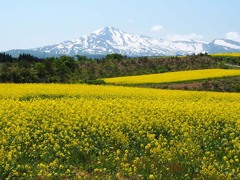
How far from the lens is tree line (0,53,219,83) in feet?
210

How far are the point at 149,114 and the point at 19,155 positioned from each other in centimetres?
799

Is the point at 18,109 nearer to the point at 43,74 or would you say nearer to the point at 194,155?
the point at 194,155

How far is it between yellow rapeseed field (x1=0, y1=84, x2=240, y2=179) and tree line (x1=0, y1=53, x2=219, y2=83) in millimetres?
41932

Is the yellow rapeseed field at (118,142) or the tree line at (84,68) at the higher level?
the tree line at (84,68)

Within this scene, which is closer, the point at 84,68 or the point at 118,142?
the point at 118,142

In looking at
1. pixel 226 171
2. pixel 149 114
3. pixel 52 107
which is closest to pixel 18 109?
pixel 52 107

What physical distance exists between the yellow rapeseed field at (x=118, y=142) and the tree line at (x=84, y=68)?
4193cm

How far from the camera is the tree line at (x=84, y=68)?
6391 cm

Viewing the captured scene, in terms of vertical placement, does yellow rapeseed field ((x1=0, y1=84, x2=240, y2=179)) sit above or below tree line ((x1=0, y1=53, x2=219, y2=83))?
below

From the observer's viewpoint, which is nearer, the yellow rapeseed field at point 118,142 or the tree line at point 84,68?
the yellow rapeseed field at point 118,142

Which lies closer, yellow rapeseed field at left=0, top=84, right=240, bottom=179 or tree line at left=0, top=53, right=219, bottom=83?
yellow rapeseed field at left=0, top=84, right=240, bottom=179

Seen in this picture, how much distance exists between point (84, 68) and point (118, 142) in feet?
212

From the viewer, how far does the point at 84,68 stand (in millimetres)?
78000

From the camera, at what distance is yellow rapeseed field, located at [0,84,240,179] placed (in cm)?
1129
